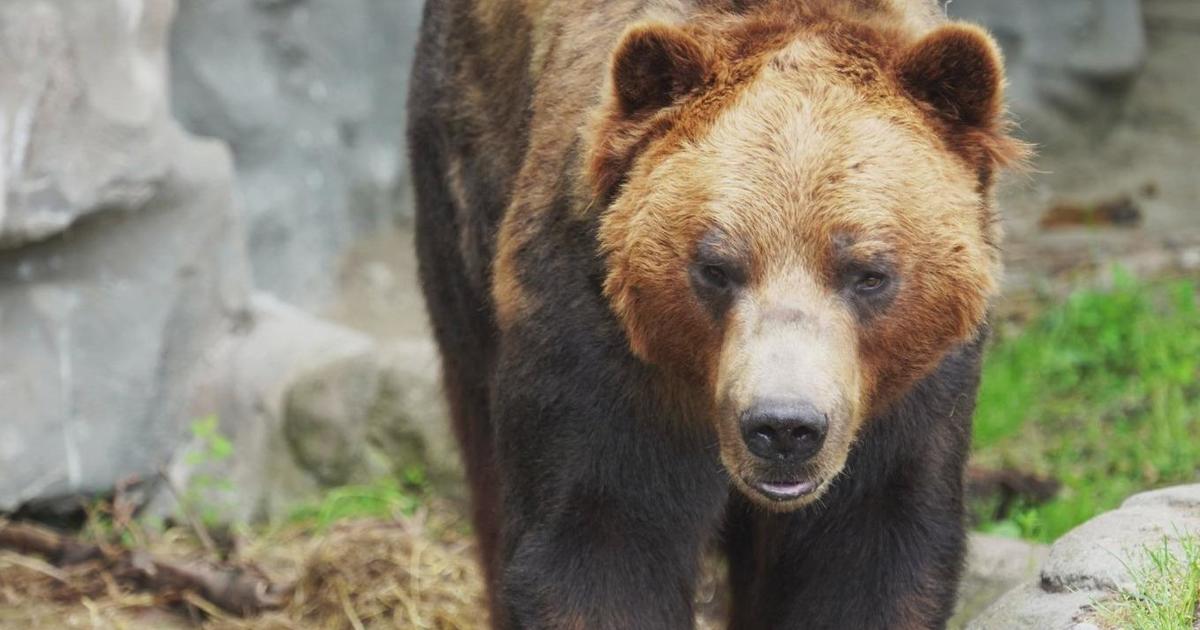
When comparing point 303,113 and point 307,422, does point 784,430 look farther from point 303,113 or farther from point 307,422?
point 303,113

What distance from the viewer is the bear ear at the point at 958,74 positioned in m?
3.86

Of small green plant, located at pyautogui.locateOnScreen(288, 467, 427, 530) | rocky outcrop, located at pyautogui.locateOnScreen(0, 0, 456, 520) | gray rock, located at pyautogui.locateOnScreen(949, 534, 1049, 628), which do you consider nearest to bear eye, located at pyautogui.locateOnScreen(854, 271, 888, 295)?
gray rock, located at pyautogui.locateOnScreen(949, 534, 1049, 628)

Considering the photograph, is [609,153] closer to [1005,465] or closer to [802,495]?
[802,495]

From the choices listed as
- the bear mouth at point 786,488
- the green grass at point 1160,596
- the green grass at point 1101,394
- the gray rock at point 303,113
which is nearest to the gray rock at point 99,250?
the gray rock at point 303,113

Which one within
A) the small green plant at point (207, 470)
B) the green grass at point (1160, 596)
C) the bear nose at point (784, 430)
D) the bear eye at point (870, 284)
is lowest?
the small green plant at point (207, 470)

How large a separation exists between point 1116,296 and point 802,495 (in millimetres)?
5995

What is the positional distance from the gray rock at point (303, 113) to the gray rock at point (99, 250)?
5.01ft

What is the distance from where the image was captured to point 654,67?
400cm

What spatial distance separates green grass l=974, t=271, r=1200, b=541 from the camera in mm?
7992

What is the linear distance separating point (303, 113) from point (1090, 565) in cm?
694

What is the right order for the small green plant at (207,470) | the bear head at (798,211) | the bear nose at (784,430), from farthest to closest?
the small green plant at (207,470) → the bear head at (798,211) → the bear nose at (784,430)

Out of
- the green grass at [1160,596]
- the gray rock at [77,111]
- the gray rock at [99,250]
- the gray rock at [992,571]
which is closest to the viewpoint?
the green grass at [1160,596]

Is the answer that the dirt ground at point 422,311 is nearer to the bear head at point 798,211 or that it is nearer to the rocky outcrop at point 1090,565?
the bear head at point 798,211

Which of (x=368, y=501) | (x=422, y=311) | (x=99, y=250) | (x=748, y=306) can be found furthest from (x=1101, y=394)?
Result: (x=748, y=306)
